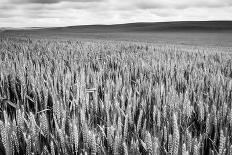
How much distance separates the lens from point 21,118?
0.81m

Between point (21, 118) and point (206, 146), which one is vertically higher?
point (21, 118)

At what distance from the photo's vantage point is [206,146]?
873 millimetres

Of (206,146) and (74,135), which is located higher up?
(74,135)

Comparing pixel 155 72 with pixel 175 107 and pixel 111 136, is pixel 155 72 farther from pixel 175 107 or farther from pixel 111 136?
pixel 111 136

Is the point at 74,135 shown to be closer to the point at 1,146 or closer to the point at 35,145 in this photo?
the point at 35,145

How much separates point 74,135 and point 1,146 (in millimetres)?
238

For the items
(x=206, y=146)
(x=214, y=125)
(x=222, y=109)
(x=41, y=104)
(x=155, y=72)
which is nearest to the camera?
(x=206, y=146)

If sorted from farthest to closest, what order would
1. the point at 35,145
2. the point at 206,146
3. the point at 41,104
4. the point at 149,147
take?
the point at 41,104
the point at 206,146
the point at 35,145
the point at 149,147

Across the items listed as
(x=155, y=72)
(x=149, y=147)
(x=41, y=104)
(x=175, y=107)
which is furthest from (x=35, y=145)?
(x=155, y=72)

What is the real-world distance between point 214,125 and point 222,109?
0.44 feet

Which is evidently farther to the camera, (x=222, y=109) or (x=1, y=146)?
(x=222, y=109)

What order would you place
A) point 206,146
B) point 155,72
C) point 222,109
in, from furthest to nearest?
point 155,72 → point 222,109 → point 206,146

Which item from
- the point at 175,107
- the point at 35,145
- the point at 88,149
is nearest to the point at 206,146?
the point at 175,107

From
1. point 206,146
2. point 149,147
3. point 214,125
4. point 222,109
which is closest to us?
point 149,147
